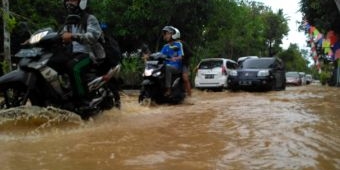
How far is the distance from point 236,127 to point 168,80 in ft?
13.0

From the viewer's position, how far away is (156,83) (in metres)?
11.4

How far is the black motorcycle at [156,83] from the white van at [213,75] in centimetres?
1059

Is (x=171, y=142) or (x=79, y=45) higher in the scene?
(x=79, y=45)

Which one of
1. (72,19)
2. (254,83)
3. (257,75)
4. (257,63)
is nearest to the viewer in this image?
(72,19)

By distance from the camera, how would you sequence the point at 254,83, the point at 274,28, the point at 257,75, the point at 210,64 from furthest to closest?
1. the point at 274,28
2. the point at 210,64
3. the point at 257,75
4. the point at 254,83

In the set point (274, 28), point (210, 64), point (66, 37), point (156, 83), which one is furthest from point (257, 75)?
point (274, 28)

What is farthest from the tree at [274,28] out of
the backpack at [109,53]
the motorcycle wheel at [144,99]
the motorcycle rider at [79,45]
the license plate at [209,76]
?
the motorcycle rider at [79,45]

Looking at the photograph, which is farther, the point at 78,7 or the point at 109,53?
the point at 109,53

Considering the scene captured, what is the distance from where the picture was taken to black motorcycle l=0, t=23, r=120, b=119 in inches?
268

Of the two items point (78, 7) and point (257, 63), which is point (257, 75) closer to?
point (257, 63)

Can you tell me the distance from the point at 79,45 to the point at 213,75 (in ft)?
49.9

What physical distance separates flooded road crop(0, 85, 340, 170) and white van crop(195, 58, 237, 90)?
13147mm

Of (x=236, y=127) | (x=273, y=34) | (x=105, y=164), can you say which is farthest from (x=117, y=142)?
(x=273, y=34)

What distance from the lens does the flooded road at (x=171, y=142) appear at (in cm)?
494
